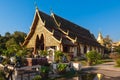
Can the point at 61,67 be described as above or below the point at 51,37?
below

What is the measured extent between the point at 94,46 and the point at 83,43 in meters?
6.79

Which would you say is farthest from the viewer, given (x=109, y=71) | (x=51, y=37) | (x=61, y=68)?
(x=51, y=37)

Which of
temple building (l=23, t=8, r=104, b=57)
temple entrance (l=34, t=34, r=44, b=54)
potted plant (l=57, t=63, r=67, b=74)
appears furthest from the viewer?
temple entrance (l=34, t=34, r=44, b=54)

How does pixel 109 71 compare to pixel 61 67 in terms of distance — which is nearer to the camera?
pixel 61 67

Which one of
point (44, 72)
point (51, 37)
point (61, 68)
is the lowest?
point (44, 72)

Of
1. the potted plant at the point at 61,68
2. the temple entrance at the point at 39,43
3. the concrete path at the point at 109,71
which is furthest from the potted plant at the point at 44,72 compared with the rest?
the temple entrance at the point at 39,43

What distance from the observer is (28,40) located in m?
35.5

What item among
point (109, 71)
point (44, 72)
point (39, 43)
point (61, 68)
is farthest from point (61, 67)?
point (39, 43)

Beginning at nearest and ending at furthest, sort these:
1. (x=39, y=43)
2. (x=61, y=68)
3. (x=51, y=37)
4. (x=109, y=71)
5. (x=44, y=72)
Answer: (x=44, y=72) < (x=61, y=68) < (x=109, y=71) < (x=51, y=37) < (x=39, y=43)

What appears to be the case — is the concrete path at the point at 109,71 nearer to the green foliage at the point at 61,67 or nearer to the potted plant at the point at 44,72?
the green foliage at the point at 61,67

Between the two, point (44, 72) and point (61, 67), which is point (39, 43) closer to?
point (61, 67)

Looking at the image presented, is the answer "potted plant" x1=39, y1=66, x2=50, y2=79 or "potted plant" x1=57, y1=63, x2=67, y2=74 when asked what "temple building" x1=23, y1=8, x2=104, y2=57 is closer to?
"potted plant" x1=57, y1=63, x2=67, y2=74

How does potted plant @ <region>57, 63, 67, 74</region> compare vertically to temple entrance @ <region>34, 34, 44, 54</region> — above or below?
below

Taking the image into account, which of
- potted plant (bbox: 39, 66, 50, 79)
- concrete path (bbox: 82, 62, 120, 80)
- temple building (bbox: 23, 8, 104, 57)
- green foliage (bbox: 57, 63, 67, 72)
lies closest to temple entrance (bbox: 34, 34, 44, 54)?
temple building (bbox: 23, 8, 104, 57)
